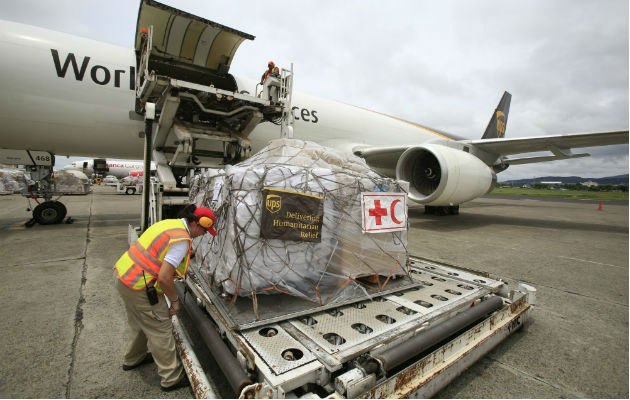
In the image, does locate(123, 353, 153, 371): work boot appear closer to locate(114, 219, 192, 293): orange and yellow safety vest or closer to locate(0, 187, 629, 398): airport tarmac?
locate(0, 187, 629, 398): airport tarmac

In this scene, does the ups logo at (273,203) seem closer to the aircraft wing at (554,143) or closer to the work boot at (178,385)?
the work boot at (178,385)

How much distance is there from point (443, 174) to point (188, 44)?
6154 millimetres

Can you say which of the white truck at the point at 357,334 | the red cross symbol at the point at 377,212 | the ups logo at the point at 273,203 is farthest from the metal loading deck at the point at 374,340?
the ups logo at the point at 273,203

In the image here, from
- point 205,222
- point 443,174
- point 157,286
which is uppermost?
point 443,174

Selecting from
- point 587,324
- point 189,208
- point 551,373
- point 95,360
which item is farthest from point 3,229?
point 587,324

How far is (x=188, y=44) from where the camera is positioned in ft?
19.4

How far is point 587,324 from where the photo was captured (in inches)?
108

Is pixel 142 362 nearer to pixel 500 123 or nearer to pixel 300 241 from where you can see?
pixel 300 241

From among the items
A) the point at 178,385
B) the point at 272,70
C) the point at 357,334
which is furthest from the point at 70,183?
the point at 357,334

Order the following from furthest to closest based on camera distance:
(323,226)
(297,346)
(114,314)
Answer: (114,314), (323,226), (297,346)

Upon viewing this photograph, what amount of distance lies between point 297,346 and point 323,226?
97 centimetres

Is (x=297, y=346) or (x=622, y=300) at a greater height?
(x=297, y=346)

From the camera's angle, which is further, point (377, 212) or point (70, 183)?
point (70, 183)

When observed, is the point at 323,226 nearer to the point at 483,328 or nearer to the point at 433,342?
the point at 433,342
